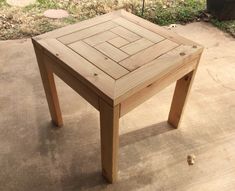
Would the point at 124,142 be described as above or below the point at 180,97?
below

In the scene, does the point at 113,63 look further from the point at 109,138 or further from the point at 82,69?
the point at 109,138

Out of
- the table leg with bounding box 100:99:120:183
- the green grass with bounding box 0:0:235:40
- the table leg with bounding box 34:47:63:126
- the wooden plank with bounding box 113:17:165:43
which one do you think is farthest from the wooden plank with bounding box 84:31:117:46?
the green grass with bounding box 0:0:235:40

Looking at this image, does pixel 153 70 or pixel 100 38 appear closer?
pixel 153 70

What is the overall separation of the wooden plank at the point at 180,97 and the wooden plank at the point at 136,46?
0.27 metres

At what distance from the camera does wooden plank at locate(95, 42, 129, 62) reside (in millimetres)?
1045

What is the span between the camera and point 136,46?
111cm

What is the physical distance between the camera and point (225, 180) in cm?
126

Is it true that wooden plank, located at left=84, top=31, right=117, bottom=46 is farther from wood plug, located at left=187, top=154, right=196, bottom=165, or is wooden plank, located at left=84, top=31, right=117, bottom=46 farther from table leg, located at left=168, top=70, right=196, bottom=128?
wood plug, located at left=187, top=154, right=196, bottom=165

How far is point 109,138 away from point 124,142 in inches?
16.6

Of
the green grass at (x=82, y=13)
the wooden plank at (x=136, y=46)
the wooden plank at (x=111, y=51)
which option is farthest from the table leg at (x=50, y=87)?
the green grass at (x=82, y=13)

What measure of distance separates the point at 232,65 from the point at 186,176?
44.9 inches

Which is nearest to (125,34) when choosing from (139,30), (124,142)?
(139,30)

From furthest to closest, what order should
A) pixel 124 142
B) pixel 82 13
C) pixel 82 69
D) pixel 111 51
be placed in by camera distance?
pixel 82 13
pixel 124 142
pixel 111 51
pixel 82 69

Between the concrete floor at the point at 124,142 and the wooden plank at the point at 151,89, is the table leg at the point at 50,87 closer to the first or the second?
the concrete floor at the point at 124,142
